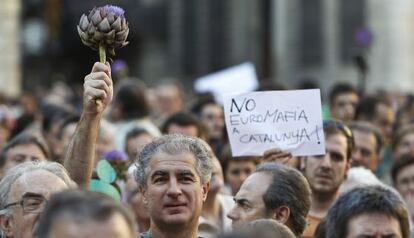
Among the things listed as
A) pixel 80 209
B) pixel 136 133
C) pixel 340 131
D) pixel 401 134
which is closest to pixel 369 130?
pixel 401 134

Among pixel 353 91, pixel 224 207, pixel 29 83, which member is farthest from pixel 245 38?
pixel 224 207

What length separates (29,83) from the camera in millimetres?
46000

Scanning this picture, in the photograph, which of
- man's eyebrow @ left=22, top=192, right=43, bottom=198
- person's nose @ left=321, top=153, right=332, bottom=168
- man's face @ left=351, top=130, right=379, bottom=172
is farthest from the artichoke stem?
man's face @ left=351, top=130, right=379, bottom=172

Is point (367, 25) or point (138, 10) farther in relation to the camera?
point (138, 10)

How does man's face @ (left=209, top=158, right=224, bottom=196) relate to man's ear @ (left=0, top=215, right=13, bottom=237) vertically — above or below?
below

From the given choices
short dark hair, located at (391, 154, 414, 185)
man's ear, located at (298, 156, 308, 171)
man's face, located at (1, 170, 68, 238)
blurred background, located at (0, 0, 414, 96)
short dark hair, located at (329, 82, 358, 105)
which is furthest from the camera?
blurred background, located at (0, 0, 414, 96)

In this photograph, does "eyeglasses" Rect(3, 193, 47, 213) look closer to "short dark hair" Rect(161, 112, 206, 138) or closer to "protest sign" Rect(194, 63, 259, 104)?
"short dark hair" Rect(161, 112, 206, 138)

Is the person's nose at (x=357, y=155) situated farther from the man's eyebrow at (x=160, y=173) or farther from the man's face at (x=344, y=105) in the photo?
the man's eyebrow at (x=160, y=173)

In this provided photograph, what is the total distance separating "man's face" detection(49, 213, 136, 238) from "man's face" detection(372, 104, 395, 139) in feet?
30.1

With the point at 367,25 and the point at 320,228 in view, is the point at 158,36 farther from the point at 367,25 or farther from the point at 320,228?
the point at 320,228

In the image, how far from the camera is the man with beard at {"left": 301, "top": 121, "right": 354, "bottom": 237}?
9.02 meters

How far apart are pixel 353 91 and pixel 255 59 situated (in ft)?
73.2

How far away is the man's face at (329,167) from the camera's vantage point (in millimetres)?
9023

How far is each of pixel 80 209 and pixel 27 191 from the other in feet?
6.15
